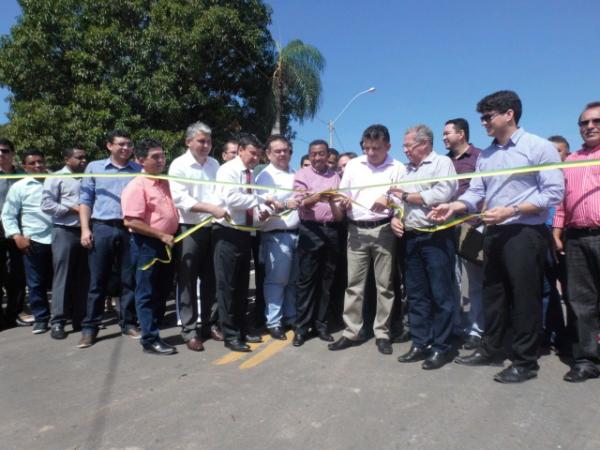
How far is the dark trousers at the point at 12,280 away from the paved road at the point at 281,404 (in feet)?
4.57

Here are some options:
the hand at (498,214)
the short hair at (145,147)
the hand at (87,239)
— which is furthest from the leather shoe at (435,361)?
the hand at (87,239)

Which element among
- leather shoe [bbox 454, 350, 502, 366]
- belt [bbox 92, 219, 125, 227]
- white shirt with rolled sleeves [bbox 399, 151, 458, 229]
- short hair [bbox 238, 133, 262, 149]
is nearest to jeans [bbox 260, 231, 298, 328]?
short hair [bbox 238, 133, 262, 149]

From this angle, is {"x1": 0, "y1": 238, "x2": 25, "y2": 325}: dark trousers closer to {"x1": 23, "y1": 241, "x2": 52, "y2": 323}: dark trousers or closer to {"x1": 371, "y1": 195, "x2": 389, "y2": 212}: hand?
{"x1": 23, "y1": 241, "x2": 52, "y2": 323}: dark trousers

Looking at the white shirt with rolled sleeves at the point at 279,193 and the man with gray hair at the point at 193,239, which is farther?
the white shirt with rolled sleeves at the point at 279,193

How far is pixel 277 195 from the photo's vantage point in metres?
4.66

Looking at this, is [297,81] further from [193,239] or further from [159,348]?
[159,348]

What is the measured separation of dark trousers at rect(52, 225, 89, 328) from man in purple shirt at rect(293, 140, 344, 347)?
258 cm

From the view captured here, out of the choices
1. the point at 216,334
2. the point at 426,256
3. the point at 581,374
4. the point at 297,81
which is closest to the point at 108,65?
the point at 297,81

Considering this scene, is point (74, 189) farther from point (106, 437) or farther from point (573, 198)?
point (573, 198)

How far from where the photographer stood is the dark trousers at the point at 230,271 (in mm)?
4324

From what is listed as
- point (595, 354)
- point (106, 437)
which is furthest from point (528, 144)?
point (106, 437)

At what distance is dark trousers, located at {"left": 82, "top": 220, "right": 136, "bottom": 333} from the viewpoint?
463 centimetres

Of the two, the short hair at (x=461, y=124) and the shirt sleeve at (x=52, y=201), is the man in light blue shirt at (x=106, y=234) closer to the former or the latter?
the shirt sleeve at (x=52, y=201)

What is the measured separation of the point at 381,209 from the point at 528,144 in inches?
51.9
